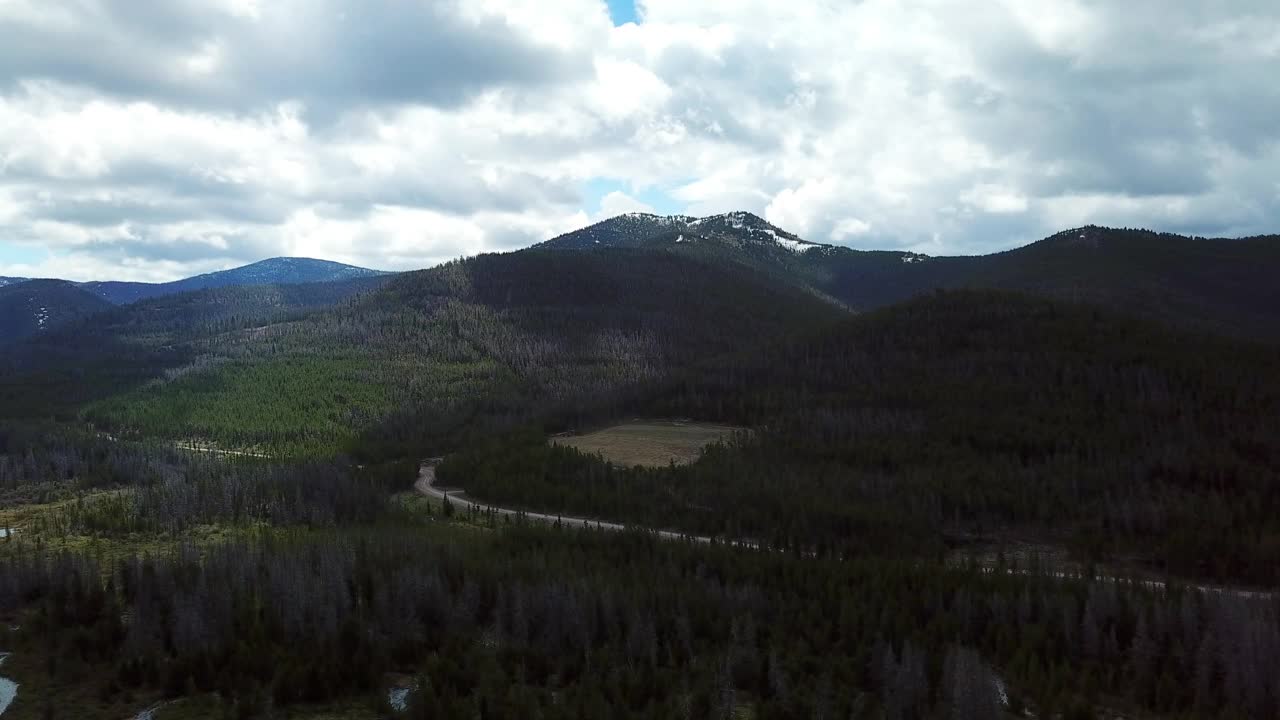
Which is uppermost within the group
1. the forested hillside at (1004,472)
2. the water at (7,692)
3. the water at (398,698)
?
the forested hillside at (1004,472)

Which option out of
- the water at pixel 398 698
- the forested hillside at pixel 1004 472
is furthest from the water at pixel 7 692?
the forested hillside at pixel 1004 472

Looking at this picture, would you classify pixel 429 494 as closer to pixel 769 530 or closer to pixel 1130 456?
pixel 769 530

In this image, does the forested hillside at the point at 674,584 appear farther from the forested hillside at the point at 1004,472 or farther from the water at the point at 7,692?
the forested hillside at the point at 1004,472

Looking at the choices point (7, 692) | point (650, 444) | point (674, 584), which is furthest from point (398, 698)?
point (650, 444)

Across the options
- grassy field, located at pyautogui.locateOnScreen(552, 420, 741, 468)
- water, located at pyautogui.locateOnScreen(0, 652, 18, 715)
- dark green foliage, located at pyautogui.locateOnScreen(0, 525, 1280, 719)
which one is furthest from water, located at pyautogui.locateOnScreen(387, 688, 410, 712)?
grassy field, located at pyautogui.locateOnScreen(552, 420, 741, 468)

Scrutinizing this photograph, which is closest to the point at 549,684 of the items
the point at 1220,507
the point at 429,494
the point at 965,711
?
the point at 965,711

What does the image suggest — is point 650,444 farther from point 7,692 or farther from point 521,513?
point 7,692
